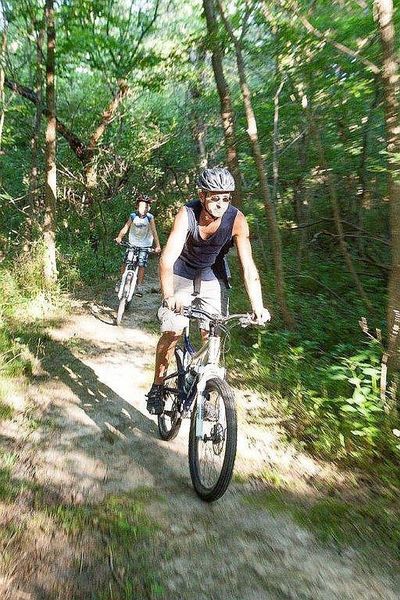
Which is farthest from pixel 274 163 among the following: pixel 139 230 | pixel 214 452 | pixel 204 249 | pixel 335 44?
pixel 214 452

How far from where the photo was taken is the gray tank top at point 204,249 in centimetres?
348

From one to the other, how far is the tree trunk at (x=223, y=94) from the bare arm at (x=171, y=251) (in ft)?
13.0

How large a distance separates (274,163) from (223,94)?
1.46 meters

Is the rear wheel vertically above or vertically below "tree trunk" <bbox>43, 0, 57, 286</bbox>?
below

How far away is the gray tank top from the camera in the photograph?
3480 millimetres

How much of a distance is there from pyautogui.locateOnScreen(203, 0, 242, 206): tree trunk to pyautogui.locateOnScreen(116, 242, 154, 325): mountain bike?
2.11 meters

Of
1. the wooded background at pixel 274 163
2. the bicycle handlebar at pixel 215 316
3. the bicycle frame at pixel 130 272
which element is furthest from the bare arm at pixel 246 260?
the bicycle frame at pixel 130 272

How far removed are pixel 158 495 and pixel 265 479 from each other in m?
0.89

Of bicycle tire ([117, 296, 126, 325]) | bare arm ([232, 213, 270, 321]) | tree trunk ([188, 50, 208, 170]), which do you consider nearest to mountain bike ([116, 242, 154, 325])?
bicycle tire ([117, 296, 126, 325])

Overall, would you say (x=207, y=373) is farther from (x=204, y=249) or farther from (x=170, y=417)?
(x=204, y=249)

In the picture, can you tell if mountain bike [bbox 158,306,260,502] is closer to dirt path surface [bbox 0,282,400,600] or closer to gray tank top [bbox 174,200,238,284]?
dirt path surface [bbox 0,282,400,600]

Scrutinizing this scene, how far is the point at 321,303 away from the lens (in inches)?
277

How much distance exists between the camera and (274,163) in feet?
22.0

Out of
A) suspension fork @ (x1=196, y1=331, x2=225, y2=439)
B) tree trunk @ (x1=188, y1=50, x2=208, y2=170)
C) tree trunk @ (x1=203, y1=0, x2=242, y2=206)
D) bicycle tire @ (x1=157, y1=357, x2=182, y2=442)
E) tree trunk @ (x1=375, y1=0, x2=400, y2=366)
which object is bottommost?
bicycle tire @ (x1=157, y1=357, x2=182, y2=442)
